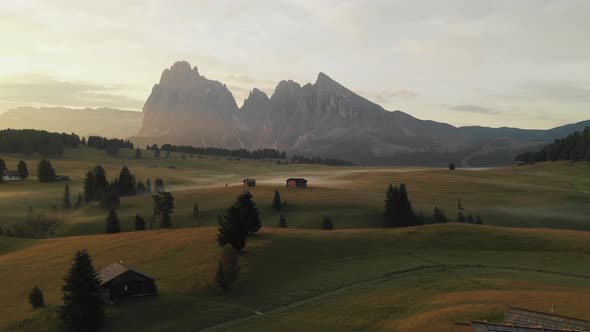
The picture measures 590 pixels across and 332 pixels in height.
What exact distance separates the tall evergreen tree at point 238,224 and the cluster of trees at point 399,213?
148 feet

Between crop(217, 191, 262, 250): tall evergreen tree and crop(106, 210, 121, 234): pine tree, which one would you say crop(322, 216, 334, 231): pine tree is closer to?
crop(217, 191, 262, 250): tall evergreen tree

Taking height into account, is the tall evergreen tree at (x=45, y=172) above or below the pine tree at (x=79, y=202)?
above

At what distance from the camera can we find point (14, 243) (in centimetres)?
9519

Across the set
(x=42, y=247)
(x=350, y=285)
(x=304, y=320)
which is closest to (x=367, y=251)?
(x=350, y=285)

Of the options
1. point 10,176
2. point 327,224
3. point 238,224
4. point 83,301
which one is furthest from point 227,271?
point 10,176

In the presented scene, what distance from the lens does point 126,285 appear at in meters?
Result: 55.8

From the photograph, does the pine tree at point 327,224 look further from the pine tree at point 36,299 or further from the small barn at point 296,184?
the pine tree at point 36,299

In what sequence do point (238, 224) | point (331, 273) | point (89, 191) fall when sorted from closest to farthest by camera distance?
point (331, 273), point (238, 224), point (89, 191)

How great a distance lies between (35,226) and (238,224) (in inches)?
3036

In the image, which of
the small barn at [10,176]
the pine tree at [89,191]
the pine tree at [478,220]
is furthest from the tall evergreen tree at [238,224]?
the small barn at [10,176]

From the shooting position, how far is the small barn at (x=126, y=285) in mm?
54844

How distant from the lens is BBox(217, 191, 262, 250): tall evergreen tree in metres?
70.2

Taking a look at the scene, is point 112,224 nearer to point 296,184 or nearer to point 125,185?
point 125,185

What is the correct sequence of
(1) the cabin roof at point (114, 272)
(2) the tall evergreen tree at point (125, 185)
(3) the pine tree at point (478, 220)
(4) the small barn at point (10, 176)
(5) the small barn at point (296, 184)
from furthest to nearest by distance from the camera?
(4) the small barn at point (10, 176) < (2) the tall evergreen tree at point (125, 185) < (5) the small barn at point (296, 184) < (3) the pine tree at point (478, 220) < (1) the cabin roof at point (114, 272)
